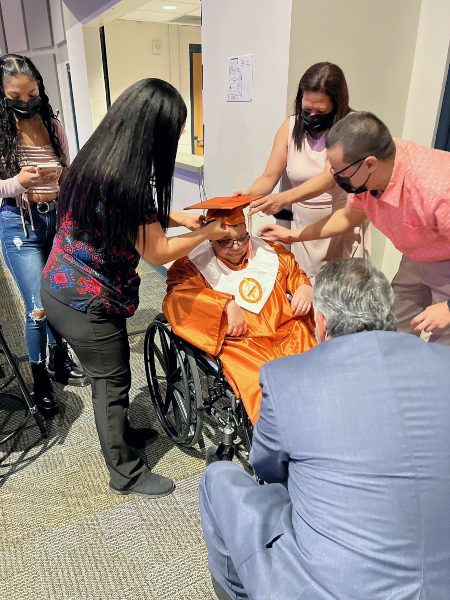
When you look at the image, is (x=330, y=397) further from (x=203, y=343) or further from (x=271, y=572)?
(x=203, y=343)

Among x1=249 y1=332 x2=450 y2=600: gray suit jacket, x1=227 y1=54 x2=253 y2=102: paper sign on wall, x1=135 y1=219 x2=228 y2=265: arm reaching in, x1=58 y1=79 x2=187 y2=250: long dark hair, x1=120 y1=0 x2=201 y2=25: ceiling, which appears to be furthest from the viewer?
x1=120 y1=0 x2=201 y2=25: ceiling

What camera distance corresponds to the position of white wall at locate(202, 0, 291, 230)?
7.03 feet

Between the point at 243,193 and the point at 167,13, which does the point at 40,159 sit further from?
the point at 167,13

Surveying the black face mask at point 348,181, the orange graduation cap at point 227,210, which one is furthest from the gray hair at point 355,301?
the orange graduation cap at point 227,210

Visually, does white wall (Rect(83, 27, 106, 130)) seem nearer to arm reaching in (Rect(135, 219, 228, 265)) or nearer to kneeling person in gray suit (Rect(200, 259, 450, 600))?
arm reaching in (Rect(135, 219, 228, 265))

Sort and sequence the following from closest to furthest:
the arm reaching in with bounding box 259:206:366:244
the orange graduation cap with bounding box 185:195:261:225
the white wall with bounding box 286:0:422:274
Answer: the orange graduation cap with bounding box 185:195:261:225 → the arm reaching in with bounding box 259:206:366:244 → the white wall with bounding box 286:0:422:274

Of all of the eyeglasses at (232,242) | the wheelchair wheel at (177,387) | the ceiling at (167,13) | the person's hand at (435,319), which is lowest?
the wheelchair wheel at (177,387)

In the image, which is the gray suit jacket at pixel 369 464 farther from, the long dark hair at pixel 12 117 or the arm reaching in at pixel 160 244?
the long dark hair at pixel 12 117

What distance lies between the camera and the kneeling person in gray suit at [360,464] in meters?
0.75

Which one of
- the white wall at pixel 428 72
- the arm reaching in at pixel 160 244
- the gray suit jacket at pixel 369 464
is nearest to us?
the gray suit jacket at pixel 369 464

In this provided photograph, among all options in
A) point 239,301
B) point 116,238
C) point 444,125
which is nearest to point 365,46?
point 444,125

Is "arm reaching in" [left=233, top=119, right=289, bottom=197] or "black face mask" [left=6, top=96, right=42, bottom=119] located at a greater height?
"black face mask" [left=6, top=96, right=42, bottom=119]

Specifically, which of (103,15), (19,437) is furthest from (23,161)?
(103,15)

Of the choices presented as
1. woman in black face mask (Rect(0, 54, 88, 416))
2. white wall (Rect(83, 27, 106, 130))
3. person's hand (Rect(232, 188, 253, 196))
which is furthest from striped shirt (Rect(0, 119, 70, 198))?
white wall (Rect(83, 27, 106, 130))
